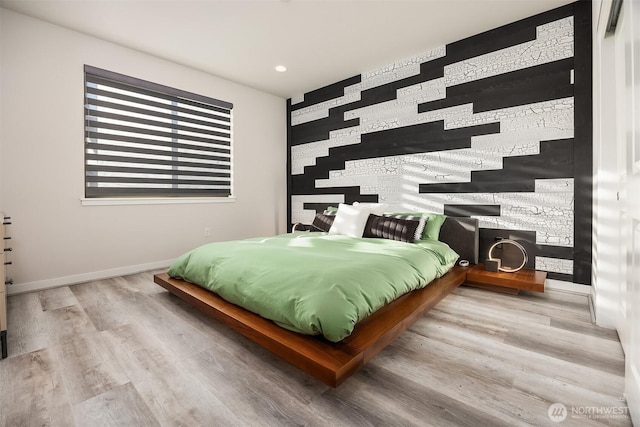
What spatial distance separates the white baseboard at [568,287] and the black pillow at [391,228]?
1.38 meters

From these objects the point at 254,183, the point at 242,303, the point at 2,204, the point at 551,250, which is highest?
the point at 254,183

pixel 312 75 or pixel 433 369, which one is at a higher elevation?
pixel 312 75

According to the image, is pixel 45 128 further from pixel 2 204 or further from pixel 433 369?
pixel 433 369

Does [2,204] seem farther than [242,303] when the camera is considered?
Yes

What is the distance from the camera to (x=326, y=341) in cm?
153

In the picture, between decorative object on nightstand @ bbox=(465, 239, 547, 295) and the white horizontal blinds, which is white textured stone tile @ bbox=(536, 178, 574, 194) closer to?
decorative object on nightstand @ bbox=(465, 239, 547, 295)

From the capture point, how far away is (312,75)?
14.1 feet

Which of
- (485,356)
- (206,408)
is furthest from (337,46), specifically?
(206,408)

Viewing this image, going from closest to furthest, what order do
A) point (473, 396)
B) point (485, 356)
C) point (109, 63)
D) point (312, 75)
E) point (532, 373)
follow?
point (473, 396)
point (532, 373)
point (485, 356)
point (109, 63)
point (312, 75)

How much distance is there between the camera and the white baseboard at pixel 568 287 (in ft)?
8.94

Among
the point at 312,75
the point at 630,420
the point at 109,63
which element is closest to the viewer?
the point at 630,420

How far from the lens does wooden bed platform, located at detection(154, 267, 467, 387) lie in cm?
136

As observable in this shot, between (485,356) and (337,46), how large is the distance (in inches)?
134
